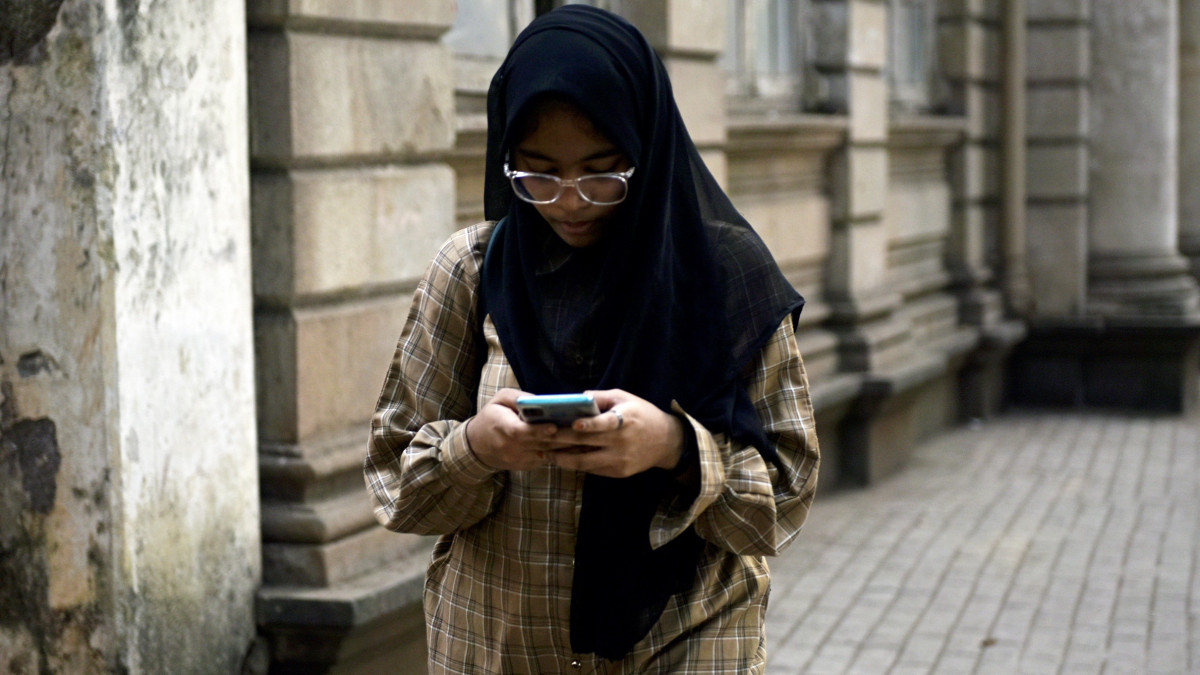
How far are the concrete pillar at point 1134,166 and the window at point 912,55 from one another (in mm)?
1587

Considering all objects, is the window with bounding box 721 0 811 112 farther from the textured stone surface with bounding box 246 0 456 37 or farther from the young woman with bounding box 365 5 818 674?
the young woman with bounding box 365 5 818 674

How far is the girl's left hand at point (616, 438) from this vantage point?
7.07 feet

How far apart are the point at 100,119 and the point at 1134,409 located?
9.66 m

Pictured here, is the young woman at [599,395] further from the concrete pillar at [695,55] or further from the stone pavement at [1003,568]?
the concrete pillar at [695,55]

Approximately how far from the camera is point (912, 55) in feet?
36.2

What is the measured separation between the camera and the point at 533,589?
2.48 m

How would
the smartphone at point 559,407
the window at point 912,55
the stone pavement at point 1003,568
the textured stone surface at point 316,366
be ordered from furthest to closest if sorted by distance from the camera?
the window at point 912,55 → the stone pavement at point 1003,568 → the textured stone surface at point 316,366 → the smartphone at point 559,407

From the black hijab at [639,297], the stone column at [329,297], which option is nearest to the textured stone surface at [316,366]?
the stone column at [329,297]

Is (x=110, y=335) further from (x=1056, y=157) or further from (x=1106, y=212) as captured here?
(x=1106, y=212)

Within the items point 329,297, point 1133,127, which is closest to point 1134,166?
point 1133,127

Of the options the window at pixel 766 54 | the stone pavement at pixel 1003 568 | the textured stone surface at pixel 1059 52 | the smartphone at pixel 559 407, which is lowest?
the stone pavement at pixel 1003 568

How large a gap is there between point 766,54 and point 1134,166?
4.51 meters

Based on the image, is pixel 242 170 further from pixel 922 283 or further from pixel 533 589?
pixel 922 283

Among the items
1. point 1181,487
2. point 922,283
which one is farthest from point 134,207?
point 922,283
